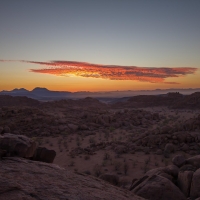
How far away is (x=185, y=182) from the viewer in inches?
272

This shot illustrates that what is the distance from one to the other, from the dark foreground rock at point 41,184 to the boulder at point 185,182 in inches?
99.8

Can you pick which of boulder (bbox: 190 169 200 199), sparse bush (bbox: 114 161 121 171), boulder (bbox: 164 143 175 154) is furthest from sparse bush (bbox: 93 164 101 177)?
boulder (bbox: 190 169 200 199)

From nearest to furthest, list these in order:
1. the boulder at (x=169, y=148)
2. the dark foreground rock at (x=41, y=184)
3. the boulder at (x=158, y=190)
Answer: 1. the dark foreground rock at (x=41, y=184)
2. the boulder at (x=158, y=190)
3. the boulder at (x=169, y=148)

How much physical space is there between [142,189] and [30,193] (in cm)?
379

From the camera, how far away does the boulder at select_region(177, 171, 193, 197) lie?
6789mm

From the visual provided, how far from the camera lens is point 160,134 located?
53.7 feet

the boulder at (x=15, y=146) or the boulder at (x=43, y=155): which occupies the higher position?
the boulder at (x=15, y=146)

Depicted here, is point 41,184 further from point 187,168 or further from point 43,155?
point 187,168

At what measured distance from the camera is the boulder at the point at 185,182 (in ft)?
22.3

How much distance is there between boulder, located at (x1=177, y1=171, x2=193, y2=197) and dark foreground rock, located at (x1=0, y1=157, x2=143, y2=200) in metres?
2.53

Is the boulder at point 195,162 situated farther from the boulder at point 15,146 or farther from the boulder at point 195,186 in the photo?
the boulder at point 15,146

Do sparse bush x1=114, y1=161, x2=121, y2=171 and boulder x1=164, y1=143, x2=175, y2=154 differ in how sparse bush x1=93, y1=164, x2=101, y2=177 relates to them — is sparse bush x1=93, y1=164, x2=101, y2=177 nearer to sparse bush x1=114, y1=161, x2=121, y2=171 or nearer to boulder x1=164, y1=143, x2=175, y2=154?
sparse bush x1=114, y1=161, x2=121, y2=171

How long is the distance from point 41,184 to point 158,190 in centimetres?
363

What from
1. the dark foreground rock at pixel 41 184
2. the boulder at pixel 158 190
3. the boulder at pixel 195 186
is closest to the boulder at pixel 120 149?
the boulder at pixel 158 190
